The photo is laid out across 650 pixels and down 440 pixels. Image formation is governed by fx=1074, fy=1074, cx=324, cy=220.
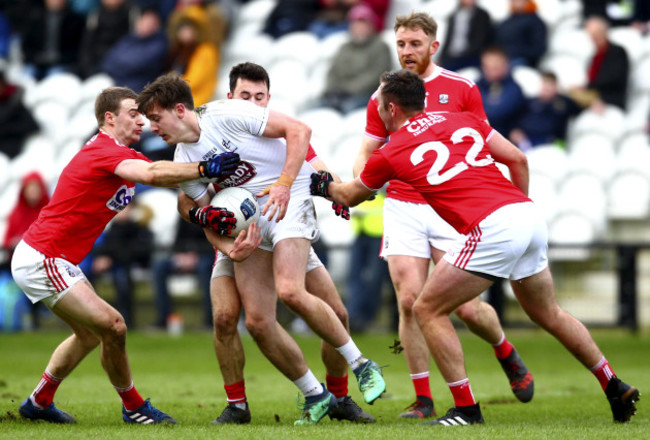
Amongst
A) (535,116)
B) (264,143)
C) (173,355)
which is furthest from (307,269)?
(535,116)

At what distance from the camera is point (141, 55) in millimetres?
17578

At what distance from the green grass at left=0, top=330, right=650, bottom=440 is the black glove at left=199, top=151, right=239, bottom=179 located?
161 centimetres

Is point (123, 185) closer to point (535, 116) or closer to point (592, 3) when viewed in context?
point (535, 116)

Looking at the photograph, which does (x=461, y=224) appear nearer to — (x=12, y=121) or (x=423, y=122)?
(x=423, y=122)

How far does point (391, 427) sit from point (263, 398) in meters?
2.60

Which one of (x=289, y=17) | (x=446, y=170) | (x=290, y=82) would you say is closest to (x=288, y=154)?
(x=446, y=170)

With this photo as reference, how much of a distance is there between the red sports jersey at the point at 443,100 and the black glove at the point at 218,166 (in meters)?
1.53

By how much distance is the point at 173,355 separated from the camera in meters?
13.4

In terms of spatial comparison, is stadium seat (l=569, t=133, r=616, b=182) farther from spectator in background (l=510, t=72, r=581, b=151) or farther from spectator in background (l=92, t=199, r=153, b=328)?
spectator in background (l=92, t=199, r=153, b=328)

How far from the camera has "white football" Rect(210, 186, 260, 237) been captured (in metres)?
7.03

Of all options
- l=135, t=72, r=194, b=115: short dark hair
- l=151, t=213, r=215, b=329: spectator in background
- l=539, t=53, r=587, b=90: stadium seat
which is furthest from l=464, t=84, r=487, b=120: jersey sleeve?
l=539, t=53, r=587, b=90: stadium seat

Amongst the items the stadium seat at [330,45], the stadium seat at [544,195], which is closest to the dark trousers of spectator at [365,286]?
the stadium seat at [544,195]

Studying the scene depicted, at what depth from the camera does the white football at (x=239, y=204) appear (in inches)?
277

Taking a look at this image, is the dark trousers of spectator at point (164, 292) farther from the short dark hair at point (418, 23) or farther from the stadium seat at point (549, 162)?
the short dark hair at point (418, 23)
